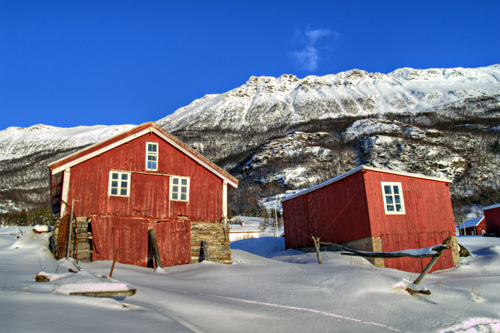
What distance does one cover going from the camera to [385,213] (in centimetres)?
1972

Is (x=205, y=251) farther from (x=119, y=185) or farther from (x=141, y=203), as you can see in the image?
(x=119, y=185)

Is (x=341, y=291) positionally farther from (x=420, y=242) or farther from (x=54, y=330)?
(x=420, y=242)

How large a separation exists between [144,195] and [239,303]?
10.3 meters

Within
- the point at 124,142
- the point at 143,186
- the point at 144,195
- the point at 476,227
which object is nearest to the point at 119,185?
the point at 143,186

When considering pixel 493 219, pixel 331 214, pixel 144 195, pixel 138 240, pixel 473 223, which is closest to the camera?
pixel 138 240

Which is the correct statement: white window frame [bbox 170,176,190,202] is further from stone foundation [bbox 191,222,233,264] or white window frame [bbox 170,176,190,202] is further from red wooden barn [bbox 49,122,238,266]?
stone foundation [bbox 191,222,233,264]

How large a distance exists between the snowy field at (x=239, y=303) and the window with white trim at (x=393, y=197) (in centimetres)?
644

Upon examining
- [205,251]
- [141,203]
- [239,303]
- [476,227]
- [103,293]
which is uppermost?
[141,203]

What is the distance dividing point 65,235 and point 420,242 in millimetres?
17793

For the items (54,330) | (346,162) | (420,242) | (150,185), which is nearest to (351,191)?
(420,242)

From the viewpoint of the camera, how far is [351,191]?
20484 mm

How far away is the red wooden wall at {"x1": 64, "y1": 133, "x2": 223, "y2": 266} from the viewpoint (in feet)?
52.5

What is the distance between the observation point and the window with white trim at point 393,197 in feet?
65.9

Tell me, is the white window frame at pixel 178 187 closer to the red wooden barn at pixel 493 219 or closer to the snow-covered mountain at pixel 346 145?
the red wooden barn at pixel 493 219
